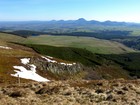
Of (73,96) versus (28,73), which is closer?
(73,96)

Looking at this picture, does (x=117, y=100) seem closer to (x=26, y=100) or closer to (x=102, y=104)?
(x=102, y=104)

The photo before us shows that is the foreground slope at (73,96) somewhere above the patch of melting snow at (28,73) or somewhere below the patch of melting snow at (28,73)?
above

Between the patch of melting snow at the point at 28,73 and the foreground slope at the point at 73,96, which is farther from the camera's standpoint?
the patch of melting snow at the point at 28,73

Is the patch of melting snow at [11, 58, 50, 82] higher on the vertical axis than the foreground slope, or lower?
lower

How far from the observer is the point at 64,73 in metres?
88.4

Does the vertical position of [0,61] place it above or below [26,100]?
below

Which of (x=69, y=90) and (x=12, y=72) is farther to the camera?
(x=12, y=72)

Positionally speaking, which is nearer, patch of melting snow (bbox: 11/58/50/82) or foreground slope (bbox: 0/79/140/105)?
foreground slope (bbox: 0/79/140/105)

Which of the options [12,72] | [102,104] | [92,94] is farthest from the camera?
[12,72]

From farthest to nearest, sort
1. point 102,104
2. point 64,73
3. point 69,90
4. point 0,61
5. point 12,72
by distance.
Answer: point 64,73 → point 0,61 → point 12,72 → point 69,90 → point 102,104

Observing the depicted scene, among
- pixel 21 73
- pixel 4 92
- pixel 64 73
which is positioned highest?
pixel 4 92

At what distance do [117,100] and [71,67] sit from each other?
71192mm

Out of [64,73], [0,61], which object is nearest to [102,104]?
[0,61]

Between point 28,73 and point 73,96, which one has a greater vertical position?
point 73,96
